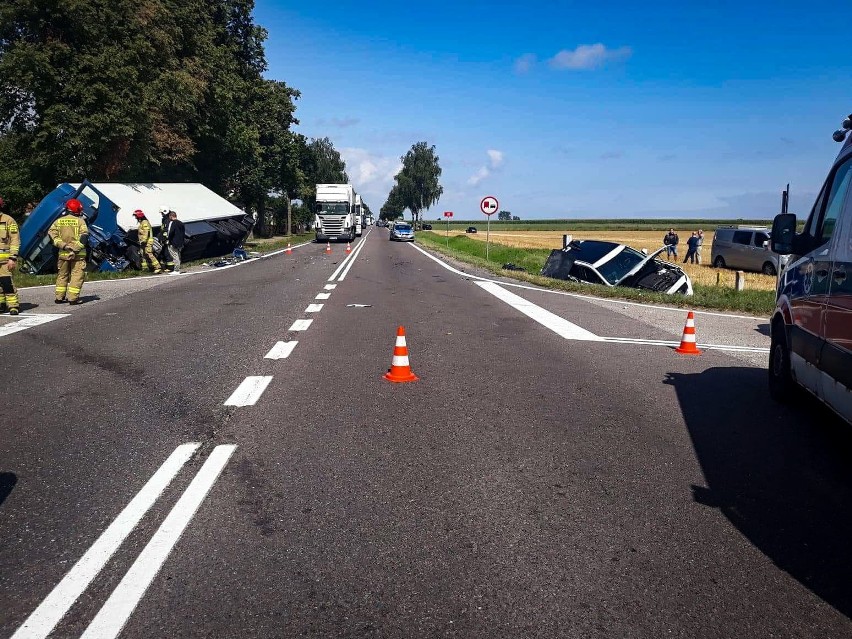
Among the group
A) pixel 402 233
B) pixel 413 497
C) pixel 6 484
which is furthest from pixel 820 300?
pixel 402 233

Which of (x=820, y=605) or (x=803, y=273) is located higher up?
(x=803, y=273)

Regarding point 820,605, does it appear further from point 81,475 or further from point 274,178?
point 274,178

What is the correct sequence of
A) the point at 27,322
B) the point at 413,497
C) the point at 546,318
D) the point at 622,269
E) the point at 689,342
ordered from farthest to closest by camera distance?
the point at 622,269
the point at 546,318
the point at 27,322
the point at 689,342
the point at 413,497

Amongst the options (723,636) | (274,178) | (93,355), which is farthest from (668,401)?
(274,178)

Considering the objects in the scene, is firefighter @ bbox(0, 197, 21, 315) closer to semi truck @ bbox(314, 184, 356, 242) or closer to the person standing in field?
the person standing in field

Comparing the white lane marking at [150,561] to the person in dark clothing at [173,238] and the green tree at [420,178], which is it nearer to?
the person in dark clothing at [173,238]

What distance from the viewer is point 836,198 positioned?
17.6 ft

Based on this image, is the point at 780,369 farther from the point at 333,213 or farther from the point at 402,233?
the point at 402,233

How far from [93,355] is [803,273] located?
7312mm

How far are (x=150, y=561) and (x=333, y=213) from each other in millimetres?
46178

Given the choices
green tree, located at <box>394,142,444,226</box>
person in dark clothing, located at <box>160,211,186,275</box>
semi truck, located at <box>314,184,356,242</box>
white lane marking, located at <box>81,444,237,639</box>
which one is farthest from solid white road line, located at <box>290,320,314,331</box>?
green tree, located at <box>394,142,444,226</box>

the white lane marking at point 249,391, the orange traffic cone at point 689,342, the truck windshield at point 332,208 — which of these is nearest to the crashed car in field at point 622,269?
the orange traffic cone at point 689,342

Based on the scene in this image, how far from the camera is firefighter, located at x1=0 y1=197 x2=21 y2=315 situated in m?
11.3

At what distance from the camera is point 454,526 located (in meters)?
3.59
